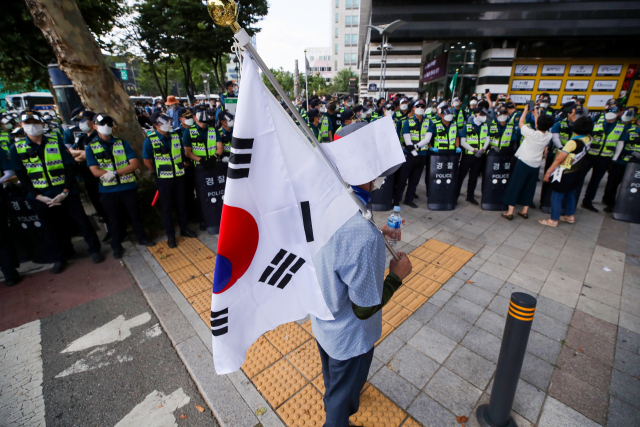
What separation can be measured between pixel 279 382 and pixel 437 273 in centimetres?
291

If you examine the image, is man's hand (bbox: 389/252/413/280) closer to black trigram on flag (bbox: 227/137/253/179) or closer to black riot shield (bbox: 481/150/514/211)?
black trigram on flag (bbox: 227/137/253/179)

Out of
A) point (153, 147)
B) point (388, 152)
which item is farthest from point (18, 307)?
point (388, 152)

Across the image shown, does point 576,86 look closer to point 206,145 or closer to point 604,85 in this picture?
point 604,85

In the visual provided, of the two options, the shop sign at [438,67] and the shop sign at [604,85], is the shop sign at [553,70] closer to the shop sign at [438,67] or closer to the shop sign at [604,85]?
the shop sign at [604,85]

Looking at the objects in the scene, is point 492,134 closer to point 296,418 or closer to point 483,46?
point 296,418

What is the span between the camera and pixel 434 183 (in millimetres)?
7055

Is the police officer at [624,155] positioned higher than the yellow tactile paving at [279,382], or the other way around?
the police officer at [624,155]

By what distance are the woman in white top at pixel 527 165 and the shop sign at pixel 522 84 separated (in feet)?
51.8

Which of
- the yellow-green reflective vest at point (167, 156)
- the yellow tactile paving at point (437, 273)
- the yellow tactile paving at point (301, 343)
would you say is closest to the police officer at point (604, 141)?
the yellow tactile paving at point (301, 343)

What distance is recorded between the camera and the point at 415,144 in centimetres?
700

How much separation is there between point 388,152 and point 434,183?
225 inches

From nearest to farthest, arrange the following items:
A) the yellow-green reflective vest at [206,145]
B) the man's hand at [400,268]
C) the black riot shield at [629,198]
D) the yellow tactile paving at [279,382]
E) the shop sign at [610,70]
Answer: the man's hand at [400,268]
the yellow tactile paving at [279,382]
the yellow-green reflective vest at [206,145]
the black riot shield at [629,198]
the shop sign at [610,70]

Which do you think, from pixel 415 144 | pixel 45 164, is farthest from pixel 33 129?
pixel 415 144

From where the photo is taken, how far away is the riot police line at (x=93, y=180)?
4539mm
